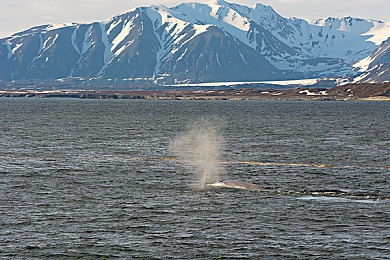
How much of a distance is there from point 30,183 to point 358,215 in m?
31.9

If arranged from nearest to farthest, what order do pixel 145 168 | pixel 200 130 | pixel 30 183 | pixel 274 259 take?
pixel 274 259, pixel 30 183, pixel 145 168, pixel 200 130

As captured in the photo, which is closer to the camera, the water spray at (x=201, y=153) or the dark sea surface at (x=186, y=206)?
the dark sea surface at (x=186, y=206)

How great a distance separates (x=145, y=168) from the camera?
80.9 m

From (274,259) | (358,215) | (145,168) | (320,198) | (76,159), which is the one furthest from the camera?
(76,159)

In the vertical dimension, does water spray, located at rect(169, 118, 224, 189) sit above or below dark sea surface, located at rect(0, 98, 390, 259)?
below

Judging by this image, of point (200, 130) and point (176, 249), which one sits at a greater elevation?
point (176, 249)

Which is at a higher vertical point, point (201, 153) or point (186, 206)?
point (186, 206)

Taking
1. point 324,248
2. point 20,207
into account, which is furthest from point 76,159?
point 324,248

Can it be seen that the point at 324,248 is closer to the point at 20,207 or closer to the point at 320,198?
the point at 320,198

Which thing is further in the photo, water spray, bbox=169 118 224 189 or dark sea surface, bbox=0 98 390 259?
water spray, bbox=169 118 224 189

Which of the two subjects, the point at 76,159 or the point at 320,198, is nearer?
the point at 320,198

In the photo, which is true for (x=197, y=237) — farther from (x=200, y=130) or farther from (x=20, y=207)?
(x=200, y=130)

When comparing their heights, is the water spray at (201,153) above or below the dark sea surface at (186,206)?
below

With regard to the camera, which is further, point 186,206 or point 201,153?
point 201,153
